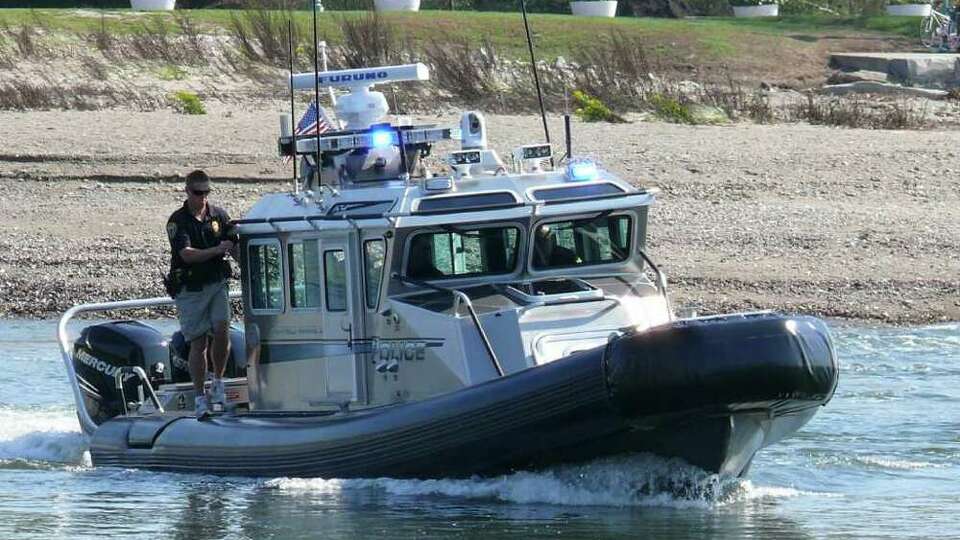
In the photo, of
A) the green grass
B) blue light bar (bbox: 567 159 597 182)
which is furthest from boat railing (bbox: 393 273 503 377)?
the green grass

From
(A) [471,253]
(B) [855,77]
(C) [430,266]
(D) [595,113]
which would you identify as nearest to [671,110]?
(D) [595,113]

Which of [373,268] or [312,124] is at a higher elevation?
[312,124]

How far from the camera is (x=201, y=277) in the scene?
42.3 feet

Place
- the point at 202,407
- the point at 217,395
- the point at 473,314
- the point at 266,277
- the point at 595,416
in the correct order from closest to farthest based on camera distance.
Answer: the point at 595,416 < the point at 473,314 < the point at 266,277 < the point at 202,407 < the point at 217,395

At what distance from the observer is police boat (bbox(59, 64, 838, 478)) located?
1079cm

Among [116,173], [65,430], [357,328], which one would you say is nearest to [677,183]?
[116,173]

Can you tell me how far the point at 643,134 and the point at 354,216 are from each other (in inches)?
551

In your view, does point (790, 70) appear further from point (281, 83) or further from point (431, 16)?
point (281, 83)

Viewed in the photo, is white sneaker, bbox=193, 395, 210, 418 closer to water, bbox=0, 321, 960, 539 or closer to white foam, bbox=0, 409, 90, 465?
water, bbox=0, 321, 960, 539

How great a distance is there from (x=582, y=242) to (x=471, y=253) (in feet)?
2.20

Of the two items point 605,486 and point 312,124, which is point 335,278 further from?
point 605,486

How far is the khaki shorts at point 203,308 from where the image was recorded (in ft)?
42.7

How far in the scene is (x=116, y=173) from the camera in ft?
77.5

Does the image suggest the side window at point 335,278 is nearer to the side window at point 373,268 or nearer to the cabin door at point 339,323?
the cabin door at point 339,323
